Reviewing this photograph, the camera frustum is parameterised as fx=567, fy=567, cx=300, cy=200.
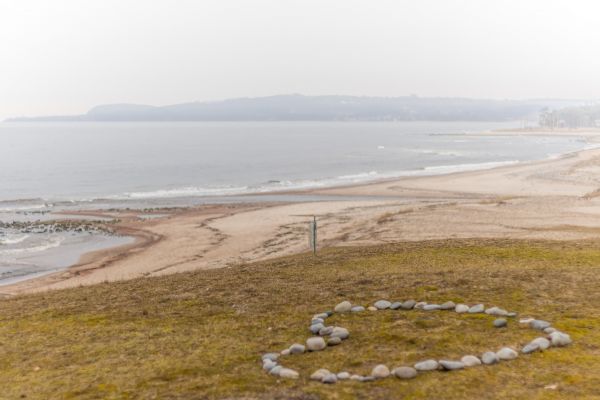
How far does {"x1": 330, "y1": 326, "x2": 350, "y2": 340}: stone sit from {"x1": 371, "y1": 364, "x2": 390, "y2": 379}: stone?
2.09 m

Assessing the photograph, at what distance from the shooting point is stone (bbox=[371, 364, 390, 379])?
10.1m

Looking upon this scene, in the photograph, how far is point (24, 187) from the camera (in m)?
81.8

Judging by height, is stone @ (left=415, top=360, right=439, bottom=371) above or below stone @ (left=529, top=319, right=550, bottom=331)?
above

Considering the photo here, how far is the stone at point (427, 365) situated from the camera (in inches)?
406

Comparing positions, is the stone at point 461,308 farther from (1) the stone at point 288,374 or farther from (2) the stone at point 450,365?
(1) the stone at point 288,374

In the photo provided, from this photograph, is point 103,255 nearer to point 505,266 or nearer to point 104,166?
point 505,266

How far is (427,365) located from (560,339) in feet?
10.3

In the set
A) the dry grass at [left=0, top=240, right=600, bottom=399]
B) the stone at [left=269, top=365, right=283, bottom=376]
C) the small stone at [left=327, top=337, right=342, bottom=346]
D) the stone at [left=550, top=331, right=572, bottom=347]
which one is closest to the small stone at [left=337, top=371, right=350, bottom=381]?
the dry grass at [left=0, top=240, right=600, bottom=399]

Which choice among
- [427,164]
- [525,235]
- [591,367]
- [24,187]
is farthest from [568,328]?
[427,164]

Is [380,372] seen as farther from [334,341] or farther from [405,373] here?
A: [334,341]

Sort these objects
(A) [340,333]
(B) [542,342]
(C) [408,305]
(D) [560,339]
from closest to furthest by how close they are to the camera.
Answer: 1. (B) [542,342]
2. (D) [560,339]
3. (A) [340,333]
4. (C) [408,305]

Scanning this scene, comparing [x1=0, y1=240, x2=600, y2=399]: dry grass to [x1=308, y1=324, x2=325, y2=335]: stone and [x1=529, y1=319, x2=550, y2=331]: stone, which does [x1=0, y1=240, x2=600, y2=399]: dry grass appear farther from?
[x1=529, y1=319, x2=550, y2=331]: stone

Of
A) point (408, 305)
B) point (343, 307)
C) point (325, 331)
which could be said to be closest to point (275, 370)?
point (325, 331)

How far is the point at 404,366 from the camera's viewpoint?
10.5 meters
